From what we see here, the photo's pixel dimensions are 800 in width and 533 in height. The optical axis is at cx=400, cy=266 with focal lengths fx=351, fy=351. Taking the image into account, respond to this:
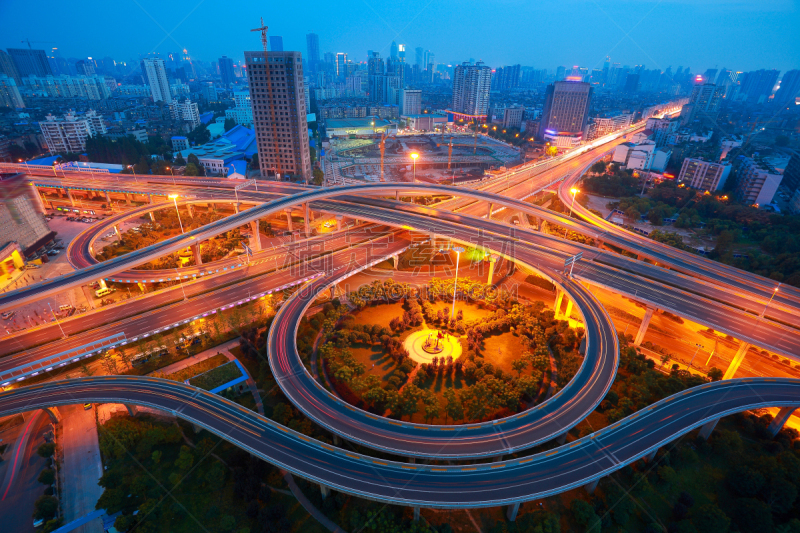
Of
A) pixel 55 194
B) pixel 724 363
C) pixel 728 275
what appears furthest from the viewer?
pixel 55 194

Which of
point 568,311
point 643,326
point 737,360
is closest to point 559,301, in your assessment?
point 568,311

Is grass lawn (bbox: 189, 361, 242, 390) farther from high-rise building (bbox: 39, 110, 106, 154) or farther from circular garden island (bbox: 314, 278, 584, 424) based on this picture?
high-rise building (bbox: 39, 110, 106, 154)

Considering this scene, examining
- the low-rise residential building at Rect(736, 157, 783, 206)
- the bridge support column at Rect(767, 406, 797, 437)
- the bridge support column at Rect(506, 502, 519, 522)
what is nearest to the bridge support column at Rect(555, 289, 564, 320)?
the bridge support column at Rect(767, 406, 797, 437)

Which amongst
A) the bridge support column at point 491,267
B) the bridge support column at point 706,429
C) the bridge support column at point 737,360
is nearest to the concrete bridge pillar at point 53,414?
the bridge support column at point 491,267

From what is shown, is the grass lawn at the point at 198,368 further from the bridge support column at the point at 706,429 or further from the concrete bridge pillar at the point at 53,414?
the bridge support column at the point at 706,429

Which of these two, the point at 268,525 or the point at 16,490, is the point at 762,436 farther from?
the point at 16,490

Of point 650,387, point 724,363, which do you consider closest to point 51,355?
point 650,387

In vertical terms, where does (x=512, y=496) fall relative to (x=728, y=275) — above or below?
below

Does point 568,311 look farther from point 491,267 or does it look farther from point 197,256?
point 197,256
